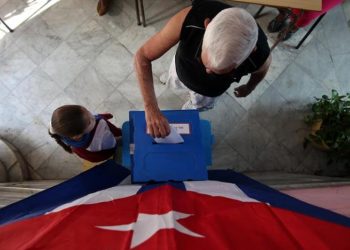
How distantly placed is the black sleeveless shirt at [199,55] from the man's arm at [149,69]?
62 millimetres

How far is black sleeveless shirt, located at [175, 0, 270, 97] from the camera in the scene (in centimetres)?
110

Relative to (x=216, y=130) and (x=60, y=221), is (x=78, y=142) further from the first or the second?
(x=216, y=130)

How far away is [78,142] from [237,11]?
0.96 m

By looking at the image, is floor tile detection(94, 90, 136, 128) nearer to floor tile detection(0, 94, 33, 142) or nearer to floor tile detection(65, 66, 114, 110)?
floor tile detection(65, 66, 114, 110)

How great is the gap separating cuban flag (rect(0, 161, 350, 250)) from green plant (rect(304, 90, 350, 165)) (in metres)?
1.12

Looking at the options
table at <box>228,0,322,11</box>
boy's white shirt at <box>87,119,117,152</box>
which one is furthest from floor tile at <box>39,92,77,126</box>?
table at <box>228,0,322,11</box>

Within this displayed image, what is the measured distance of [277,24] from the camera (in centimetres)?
236

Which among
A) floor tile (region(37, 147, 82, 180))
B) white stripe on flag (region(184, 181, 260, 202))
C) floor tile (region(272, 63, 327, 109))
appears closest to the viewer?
white stripe on flag (region(184, 181, 260, 202))

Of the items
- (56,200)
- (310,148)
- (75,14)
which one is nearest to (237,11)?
(56,200)

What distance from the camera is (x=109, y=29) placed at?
7.73 ft

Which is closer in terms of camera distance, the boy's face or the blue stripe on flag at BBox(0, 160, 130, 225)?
the blue stripe on flag at BBox(0, 160, 130, 225)

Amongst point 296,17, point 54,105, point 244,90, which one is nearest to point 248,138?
point 244,90

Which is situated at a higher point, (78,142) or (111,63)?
(111,63)

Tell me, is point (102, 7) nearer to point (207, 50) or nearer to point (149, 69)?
point (149, 69)
